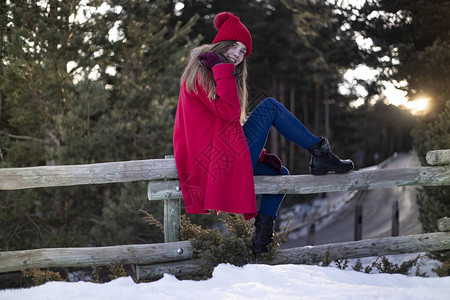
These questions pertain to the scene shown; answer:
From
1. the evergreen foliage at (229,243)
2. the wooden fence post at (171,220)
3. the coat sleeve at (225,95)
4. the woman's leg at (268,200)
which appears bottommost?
the evergreen foliage at (229,243)

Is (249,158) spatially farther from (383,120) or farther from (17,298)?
(383,120)

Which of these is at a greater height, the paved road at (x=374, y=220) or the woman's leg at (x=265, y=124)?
the woman's leg at (x=265, y=124)

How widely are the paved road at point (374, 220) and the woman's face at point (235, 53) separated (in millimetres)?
13553

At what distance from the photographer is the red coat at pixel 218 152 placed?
3455 millimetres

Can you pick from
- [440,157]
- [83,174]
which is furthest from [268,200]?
[440,157]

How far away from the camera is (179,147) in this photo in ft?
12.6

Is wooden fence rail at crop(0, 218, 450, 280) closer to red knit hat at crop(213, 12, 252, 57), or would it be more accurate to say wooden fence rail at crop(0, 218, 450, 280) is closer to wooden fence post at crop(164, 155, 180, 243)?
wooden fence post at crop(164, 155, 180, 243)

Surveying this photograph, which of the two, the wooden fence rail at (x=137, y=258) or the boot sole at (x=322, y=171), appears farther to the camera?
the boot sole at (x=322, y=171)

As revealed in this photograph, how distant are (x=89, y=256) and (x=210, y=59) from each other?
1.93m

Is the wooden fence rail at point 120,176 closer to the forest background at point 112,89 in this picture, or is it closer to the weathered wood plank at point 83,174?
the weathered wood plank at point 83,174

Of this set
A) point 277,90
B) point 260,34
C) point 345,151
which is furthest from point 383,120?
point 260,34

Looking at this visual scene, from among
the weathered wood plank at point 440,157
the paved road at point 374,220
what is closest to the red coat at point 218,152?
the weathered wood plank at point 440,157

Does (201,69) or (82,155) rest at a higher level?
(201,69)

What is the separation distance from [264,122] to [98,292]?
177cm
